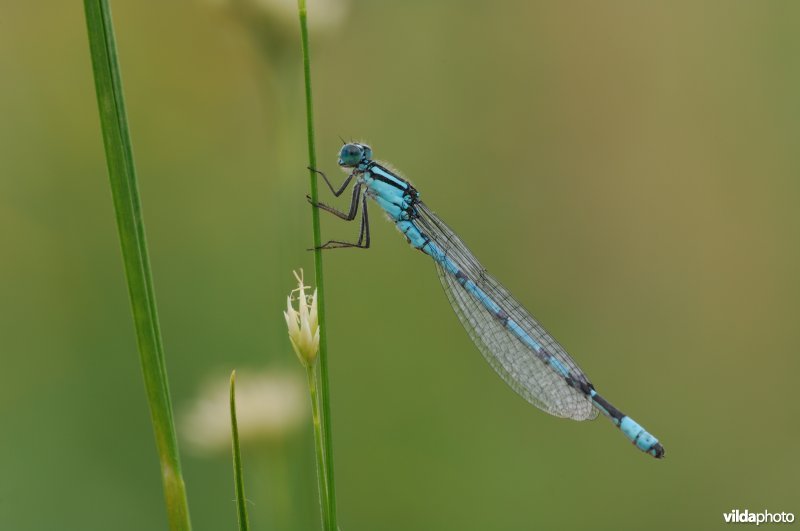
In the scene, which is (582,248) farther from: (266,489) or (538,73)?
(266,489)

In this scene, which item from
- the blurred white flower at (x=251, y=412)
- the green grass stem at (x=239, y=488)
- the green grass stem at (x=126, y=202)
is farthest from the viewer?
the blurred white flower at (x=251, y=412)

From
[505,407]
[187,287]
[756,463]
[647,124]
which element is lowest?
[756,463]

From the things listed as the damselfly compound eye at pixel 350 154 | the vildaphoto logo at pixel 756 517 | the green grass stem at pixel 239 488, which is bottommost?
the vildaphoto logo at pixel 756 517

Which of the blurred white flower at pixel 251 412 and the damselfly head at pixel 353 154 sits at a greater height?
the damselfly head at pixel 353 154

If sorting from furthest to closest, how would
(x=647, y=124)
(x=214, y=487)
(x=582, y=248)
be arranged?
(x=647, y=124)
(x=582, y=248)
(x=214, y=487)

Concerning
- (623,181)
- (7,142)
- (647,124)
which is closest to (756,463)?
(623,181)

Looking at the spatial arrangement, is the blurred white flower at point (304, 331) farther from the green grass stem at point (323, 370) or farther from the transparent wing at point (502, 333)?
the transparent wing at point (502, 333)

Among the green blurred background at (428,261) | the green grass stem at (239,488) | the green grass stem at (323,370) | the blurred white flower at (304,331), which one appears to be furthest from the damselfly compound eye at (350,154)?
the green grass stem at (239,488)

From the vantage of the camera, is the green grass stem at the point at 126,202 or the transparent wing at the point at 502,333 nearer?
the green grass stem at the point at 126,202
